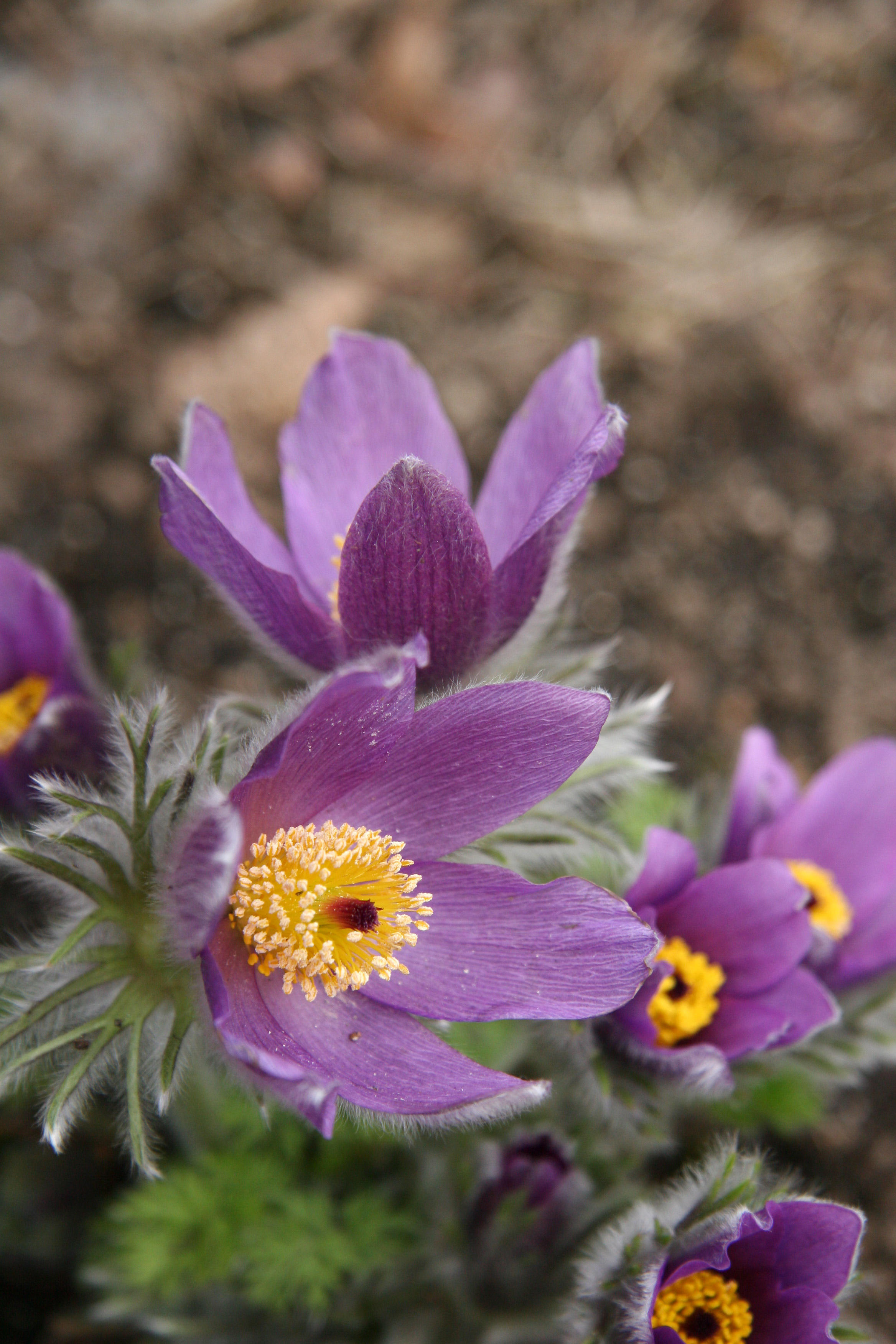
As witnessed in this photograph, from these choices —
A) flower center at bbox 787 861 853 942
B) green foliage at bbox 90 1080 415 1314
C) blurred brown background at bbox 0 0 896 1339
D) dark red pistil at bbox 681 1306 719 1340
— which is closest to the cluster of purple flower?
dark red pistil at bbox 681 1306 719 1340

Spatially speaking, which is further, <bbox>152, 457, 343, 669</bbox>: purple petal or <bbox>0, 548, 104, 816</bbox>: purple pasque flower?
<bbox>0, 548, 104, 816</bbox>: purple pasque flower

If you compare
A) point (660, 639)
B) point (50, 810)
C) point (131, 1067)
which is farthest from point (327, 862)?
point (660, 639)

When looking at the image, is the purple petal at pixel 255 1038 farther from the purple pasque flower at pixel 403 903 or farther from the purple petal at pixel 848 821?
the purple petal at pixel 848 821

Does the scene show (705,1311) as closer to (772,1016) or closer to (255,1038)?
(772,1016)

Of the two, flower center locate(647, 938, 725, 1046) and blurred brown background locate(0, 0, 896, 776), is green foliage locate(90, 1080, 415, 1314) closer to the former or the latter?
flower center locate(647, 938, 725, 1046)

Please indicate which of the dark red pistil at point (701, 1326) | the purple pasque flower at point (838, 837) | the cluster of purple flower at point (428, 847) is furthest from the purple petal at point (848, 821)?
the dark red pistil at point (701, 1326)

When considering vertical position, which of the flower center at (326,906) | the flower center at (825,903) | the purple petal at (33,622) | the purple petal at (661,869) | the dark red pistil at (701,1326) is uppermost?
the purple petal at (33,622)

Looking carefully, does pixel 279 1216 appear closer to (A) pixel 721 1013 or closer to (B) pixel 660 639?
(A) pixel 721 1013
